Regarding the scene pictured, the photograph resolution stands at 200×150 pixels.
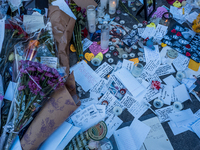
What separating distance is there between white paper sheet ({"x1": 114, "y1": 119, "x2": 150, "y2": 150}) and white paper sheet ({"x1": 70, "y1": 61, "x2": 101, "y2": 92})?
1.58 feet

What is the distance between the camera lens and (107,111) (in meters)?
1.26

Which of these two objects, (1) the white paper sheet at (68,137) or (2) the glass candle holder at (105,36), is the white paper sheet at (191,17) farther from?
(1) the white paper sheet at (68,137)

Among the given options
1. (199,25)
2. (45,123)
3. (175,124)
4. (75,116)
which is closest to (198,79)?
(175,124)

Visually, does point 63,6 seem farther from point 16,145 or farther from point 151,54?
point 16,145

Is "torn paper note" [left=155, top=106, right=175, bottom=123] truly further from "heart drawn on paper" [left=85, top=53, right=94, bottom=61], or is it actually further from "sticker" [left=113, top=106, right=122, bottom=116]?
"heart drawn on paper" [left=85, top=53, right=94, bottom=61]

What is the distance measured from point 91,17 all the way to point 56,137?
1.15 m

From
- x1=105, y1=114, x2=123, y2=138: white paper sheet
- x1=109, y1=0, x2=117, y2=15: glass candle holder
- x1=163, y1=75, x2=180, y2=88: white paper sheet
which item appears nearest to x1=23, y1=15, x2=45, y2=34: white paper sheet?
x1=109, y1=0, x2=117, y2=15: glass candle holder

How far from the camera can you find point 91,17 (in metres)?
1.47

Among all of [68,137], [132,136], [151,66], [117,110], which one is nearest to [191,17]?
[151,66]

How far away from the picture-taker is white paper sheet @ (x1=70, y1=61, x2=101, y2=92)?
53.6 inches

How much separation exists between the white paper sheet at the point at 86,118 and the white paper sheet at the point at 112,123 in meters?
0.09

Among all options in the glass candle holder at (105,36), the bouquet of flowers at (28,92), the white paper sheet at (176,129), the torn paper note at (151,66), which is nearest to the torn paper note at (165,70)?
the torn paper note at (151,66)

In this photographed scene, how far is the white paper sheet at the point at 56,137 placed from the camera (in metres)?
0.98

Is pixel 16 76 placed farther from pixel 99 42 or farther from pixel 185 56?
pixel 185 56
